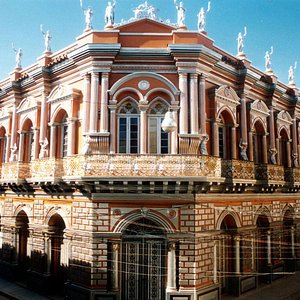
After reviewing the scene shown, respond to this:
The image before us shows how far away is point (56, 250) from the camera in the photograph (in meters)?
15.3

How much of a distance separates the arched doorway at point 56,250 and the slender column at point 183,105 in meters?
6.33

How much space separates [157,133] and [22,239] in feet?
28.9

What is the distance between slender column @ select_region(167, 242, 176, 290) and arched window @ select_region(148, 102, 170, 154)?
3.48 meters

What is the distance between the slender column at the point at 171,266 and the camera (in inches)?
495

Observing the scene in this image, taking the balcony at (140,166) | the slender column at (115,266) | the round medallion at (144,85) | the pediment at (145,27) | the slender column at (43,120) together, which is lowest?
the slender column at (115,266)

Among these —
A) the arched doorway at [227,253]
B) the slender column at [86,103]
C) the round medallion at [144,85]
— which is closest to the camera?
the slender column at [86,103]

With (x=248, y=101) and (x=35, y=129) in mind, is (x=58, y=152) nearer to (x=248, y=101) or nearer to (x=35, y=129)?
(x=35, y=129)

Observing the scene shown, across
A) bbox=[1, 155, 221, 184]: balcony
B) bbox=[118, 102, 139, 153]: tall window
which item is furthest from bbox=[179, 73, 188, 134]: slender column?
bbox=[118, 102, 139, 153]: tall window

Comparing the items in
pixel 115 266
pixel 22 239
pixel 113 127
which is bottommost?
pixel 115 266

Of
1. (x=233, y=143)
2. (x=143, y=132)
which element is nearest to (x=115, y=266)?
(x=143, y=132)

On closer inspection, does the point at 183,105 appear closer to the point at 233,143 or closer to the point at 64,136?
the point at 233,143

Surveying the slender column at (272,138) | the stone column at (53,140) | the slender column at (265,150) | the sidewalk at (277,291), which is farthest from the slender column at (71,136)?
the slender column at (272,138)

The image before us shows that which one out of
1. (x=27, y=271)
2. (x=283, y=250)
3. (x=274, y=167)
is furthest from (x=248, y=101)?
(x=27, y=271)

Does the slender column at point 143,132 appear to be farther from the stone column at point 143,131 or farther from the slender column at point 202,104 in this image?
the slender column at point 202,104
